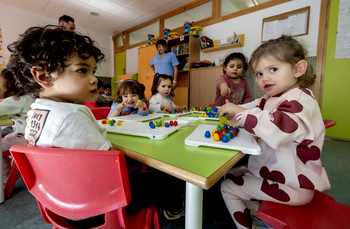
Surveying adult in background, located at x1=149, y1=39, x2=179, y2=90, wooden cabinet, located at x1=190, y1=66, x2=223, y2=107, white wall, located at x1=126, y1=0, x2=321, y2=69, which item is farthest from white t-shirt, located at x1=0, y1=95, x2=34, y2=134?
white wall, located at x1=126, y1=0, x2=321, y2=69

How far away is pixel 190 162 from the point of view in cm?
43

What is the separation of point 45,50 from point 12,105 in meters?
0.87

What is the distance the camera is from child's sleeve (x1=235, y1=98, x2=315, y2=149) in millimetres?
512

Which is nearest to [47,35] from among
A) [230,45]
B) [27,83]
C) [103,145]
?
[27,83]

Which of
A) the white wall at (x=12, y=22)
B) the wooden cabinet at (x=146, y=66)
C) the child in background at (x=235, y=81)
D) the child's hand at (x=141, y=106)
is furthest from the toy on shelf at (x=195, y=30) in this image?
the child's hand at (x=141, y=106)

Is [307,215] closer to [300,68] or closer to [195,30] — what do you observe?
[300,68]

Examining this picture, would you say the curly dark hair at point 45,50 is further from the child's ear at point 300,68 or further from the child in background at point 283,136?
the child's ear at point 300,68

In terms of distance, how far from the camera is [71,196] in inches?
16.8

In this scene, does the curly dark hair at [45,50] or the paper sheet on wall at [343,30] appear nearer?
the curly dark hair at [45,50]

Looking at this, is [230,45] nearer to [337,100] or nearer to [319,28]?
[319,28]

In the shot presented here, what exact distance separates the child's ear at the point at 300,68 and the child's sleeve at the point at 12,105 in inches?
62.1

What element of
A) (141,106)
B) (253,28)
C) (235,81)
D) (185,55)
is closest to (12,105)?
(141,106)

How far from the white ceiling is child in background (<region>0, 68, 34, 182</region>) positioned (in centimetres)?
317

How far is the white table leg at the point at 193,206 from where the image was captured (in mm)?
407
